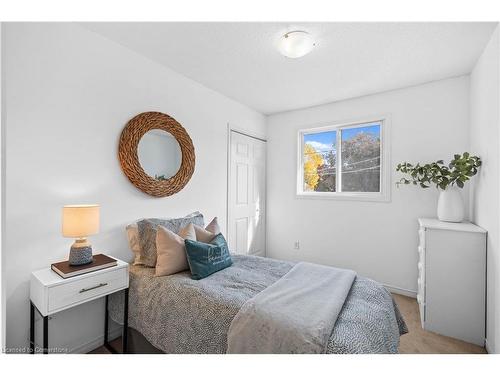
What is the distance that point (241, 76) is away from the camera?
2.56 m

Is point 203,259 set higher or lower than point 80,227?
lower

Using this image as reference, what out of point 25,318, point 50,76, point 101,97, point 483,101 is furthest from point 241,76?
point 25,318

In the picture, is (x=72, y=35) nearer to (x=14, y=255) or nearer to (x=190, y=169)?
(x=190, y=169)

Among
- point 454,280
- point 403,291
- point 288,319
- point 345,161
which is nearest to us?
point 288,319

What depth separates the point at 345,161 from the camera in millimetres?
3387

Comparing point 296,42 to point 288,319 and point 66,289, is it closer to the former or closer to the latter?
point 288,319

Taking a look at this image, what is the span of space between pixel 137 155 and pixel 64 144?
20.6 inches

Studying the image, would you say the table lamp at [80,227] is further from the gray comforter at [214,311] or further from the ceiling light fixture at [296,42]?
the ceiling light fixture at [296,42]

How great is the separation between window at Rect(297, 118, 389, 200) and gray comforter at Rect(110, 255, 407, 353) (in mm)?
1747

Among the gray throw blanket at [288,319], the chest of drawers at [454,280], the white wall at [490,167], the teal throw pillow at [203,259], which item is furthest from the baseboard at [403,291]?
the teal throw pillow at [203,259]

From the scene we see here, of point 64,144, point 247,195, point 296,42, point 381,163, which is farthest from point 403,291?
point 64,144

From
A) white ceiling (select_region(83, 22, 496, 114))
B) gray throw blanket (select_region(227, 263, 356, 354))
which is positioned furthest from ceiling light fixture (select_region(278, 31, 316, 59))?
gray throw blanket (select_region(227, 263, 356, 354))

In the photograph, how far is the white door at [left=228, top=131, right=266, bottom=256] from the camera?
3281mm

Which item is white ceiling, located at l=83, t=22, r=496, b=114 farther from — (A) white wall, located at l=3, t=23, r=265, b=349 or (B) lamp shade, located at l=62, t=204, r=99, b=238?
(B) lamp shade, located at l=62, t=204, r=99, b=238
